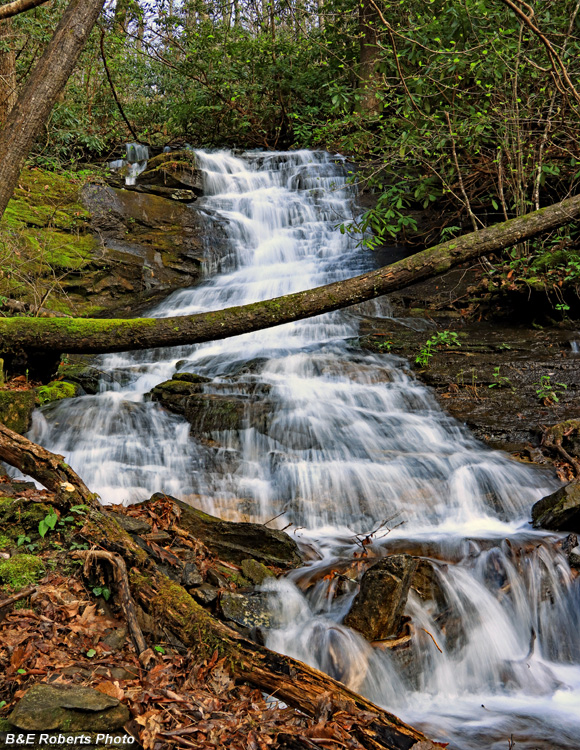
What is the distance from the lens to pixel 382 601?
11.3ft

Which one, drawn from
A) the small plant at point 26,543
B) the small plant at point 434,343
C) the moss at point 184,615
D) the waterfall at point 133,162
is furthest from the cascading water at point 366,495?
the waterfall at point 133,162

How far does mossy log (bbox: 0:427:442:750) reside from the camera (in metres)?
2.32

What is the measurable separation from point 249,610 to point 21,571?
4.48 ft

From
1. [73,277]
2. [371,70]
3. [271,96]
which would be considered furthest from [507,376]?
[271,96]

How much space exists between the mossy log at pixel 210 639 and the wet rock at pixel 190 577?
0.31 metres

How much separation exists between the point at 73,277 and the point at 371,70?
958cm

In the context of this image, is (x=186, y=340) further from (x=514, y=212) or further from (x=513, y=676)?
(x=514, y=212)

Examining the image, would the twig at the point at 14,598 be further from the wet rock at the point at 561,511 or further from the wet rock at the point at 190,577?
the wet rock at the point at 561,511

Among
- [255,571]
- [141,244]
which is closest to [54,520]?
[255,571]

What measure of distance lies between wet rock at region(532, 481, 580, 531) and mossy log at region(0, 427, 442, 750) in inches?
118

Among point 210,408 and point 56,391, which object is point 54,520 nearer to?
point 210,408

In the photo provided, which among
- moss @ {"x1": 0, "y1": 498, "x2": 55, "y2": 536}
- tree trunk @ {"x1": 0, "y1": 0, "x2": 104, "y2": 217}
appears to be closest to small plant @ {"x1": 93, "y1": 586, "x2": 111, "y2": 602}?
moss @ {"x1": 0, "y1": 498, "x2": 55, "y2": 536}

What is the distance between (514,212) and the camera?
9.91m

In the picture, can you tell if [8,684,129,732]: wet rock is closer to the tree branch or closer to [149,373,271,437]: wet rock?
[149,373,271,437]: wet rock
